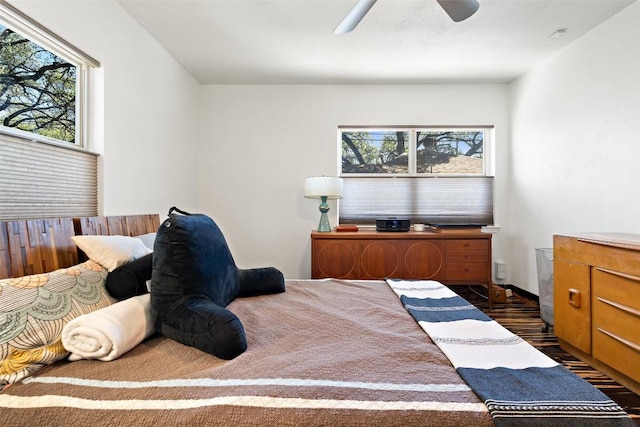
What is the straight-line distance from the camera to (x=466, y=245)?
3330 mm

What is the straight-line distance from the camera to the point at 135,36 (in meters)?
2.57

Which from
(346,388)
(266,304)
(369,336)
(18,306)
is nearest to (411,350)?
(369,336)

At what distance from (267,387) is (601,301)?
7.28 ft

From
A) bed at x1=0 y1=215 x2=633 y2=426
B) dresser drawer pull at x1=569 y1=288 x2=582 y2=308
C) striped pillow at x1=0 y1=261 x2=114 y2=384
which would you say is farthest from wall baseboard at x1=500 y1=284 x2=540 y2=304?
striped pillow at x1=0 y1=261 x2=114 y2=384

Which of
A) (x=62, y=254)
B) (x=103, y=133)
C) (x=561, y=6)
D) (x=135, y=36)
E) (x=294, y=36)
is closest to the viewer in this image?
(x=62, y=254)

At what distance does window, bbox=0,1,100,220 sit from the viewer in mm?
1626

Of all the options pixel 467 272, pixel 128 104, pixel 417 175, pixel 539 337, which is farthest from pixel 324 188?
pixel 539 337

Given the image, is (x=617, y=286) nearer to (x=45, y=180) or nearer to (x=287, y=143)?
(x=287, y=143)

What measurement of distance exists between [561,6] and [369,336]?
2795 millimetres

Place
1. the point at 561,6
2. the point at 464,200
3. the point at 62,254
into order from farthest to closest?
the point at 464,200, the point at 561,6, the point at 62,254

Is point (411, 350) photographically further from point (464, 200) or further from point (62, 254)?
point (464, 200)

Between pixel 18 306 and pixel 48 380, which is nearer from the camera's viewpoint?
pixel 48 380

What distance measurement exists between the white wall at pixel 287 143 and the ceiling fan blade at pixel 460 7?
2037 millimetres

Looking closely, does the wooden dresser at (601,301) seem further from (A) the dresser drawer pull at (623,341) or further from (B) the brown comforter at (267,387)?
(B) the brown comforter at (267,387)
